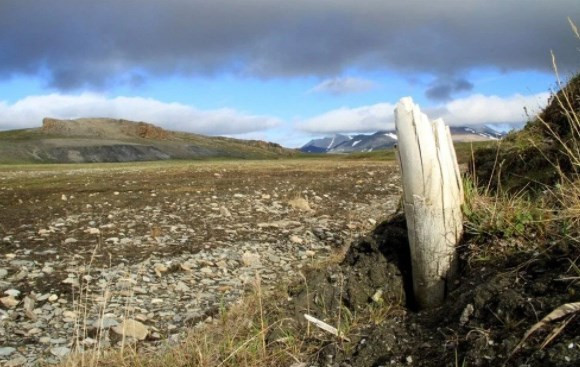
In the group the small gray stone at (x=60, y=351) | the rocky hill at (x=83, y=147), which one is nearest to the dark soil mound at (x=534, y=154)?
the small gray stone at (x=60, y=351)

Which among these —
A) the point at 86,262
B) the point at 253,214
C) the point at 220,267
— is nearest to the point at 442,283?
the point at 220,267

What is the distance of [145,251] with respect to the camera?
10914 millimetres

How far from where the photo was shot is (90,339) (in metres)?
6.57

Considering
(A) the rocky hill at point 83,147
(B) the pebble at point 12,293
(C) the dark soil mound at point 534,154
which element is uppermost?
(A) the rocky hill at point 83,147

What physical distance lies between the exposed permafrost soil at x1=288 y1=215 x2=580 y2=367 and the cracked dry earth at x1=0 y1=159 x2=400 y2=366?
1108mm

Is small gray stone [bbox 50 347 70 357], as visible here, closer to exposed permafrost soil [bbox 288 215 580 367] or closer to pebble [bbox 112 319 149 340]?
pebble [bbox 112 319 149 340]

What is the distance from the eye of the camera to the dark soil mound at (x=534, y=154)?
746cm

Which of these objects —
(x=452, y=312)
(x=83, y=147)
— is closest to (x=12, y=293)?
(x=452, y=312)

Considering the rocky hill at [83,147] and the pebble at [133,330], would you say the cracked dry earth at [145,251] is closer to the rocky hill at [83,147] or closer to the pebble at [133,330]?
the pebble at [133,330]

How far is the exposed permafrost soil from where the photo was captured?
3.90 metres

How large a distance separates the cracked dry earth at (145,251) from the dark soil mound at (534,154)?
371 centimetres

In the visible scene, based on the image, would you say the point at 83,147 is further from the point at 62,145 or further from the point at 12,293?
the point at 12,293

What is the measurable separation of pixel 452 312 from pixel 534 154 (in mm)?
4761

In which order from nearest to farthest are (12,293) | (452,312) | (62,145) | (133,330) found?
1. (452,312)
2. (133,330)
3. (12,293)
4. (62,145)
